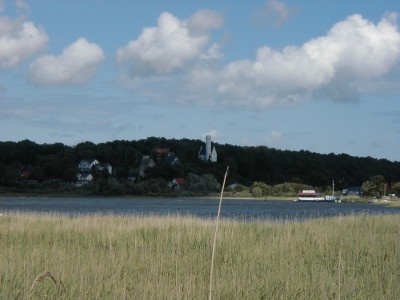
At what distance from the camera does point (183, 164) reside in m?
99.6

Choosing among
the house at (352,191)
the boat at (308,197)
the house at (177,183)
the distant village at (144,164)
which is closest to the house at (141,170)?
the distant village at (144,164)

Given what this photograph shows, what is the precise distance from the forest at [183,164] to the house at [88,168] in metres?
1.14

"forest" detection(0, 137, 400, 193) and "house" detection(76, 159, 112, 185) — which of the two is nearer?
"forest" detection(0, 137, 400, 193)

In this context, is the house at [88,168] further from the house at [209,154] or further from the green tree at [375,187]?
the green tree at [375,187]

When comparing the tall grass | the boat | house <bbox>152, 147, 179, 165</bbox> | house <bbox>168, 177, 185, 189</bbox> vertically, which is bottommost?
the tall grass

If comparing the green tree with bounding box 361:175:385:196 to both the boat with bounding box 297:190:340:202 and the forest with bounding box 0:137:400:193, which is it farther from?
the boat with bounding box 297:190:340:202

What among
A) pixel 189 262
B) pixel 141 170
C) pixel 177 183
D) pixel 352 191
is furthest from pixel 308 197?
A: pixel 189 262

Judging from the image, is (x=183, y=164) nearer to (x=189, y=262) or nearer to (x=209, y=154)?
(x=209, y=154)

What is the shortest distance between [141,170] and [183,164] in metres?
6.82

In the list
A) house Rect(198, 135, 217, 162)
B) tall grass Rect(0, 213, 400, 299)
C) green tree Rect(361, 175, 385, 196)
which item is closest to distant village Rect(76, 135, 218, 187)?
house Rect(198, 135, 217, 162)

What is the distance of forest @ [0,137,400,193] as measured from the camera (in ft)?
323

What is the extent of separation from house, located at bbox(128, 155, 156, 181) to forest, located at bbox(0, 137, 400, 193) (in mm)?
1002

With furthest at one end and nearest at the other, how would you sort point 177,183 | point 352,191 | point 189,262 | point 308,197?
point 352,191, point 177,183, point 308,197, point 189,262

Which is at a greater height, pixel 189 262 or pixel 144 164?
pixel 144 164
